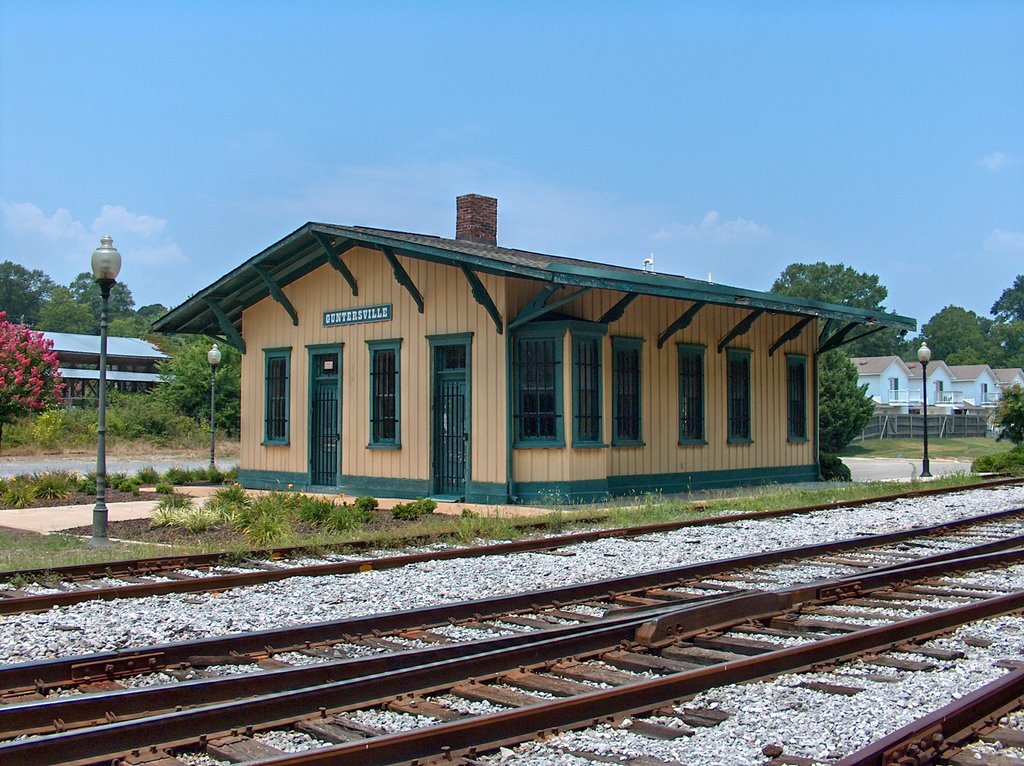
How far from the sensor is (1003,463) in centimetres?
2203

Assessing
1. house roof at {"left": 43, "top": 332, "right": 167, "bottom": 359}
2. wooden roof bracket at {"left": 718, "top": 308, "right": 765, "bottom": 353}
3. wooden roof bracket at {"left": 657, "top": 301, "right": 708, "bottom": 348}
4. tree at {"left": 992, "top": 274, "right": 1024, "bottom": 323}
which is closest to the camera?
wooden roof bracket at {"left": 657, "top": 301, "right": 708, "bottom": 348}

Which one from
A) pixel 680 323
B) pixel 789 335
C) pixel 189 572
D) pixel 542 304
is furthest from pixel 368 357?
pixel 189 572

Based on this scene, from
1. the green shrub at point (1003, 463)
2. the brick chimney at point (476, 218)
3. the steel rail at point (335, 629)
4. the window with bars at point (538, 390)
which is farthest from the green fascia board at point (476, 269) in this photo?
the steel rail at point (335, 629)

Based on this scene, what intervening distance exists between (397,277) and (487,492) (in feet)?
12.7

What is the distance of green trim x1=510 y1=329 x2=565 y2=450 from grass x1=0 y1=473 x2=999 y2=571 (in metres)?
1.19

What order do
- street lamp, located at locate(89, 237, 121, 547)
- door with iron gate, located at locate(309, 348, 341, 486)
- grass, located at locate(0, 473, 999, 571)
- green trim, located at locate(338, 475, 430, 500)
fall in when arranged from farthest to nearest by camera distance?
1. door with iron gate, located at locate(309, 348, 341, 486)
2. green trim, located at locate(338, 475, 430, 500)
3. street lamp, located at locate(89, 237, 121, 547)
4. grass, located at locate(0, 473, 999, 571)

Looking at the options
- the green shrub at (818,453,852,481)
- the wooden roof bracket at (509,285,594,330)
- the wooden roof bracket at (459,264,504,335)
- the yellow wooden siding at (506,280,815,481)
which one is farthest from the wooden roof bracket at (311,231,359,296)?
the green shrub at (818,453,852,481)

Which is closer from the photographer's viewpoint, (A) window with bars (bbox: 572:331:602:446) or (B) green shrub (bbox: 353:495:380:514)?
(B) green shrub (bbox: 353:495:380:514)

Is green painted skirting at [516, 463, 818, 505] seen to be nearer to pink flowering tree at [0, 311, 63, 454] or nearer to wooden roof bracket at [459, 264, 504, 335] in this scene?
wooden roof bracket at [459, 264, 504, 335]

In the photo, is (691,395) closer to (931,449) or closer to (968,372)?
(931,449)

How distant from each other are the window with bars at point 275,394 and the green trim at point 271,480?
2.08 feet

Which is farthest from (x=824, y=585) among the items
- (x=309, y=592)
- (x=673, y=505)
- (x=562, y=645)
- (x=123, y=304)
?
(x=123, y=304)

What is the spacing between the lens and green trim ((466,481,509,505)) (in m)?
15.4

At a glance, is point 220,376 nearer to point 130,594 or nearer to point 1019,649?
point 130,594
